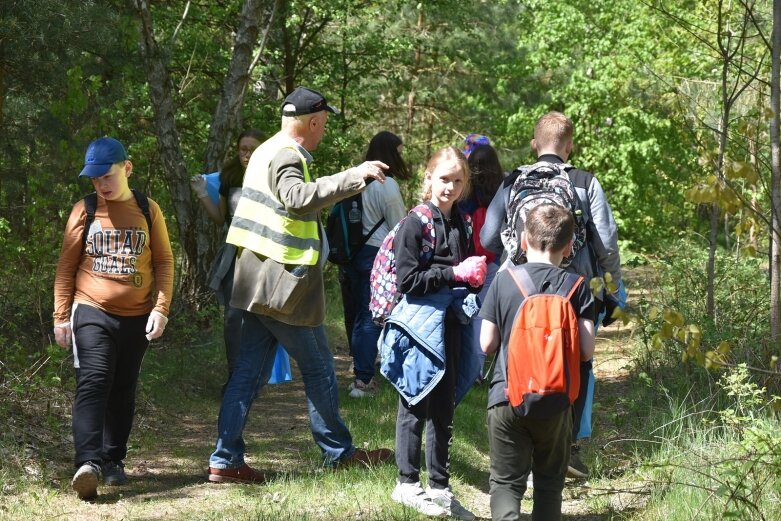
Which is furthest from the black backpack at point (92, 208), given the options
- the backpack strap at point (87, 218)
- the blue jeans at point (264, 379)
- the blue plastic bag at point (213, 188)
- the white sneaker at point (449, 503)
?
the white sneaker at point (449, 503)

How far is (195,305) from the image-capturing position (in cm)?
930

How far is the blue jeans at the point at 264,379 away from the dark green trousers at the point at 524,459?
1.59 metres

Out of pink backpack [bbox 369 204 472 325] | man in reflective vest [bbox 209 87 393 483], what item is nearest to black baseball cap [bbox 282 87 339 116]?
man in reflective vest [bbox 209 87 393 483]

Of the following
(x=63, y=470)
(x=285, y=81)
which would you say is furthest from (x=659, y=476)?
(x=285, y=81)

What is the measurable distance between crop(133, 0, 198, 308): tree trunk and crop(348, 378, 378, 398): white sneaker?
214cm

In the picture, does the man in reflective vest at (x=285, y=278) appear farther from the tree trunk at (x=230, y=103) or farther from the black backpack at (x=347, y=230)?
the tree trunk at (x=230, y=103)

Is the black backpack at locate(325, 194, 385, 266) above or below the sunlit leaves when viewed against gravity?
above

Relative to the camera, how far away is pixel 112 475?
5520mm

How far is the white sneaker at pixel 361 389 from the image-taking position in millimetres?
7945

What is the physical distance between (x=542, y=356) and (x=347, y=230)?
401 cm

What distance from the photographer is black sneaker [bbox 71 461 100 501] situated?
A: 16.5 ft

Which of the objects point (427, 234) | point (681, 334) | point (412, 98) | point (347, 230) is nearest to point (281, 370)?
point (347, 230)

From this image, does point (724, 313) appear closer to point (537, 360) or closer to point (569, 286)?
A: point (569, 286)

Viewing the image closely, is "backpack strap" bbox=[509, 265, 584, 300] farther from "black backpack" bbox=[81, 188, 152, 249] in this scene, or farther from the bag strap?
the bag strap
